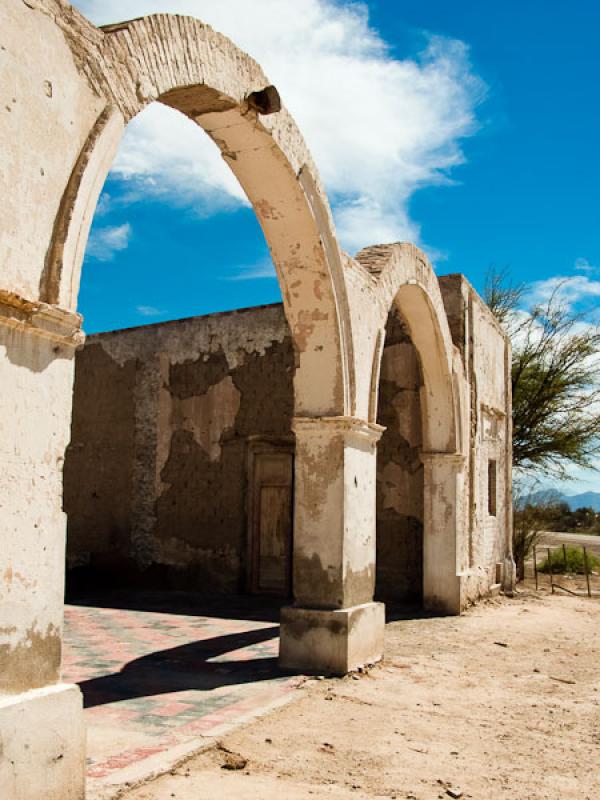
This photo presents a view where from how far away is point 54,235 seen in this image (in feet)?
11.7

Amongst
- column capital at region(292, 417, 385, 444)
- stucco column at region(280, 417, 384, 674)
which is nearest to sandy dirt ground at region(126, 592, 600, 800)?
stucco column at region(280, 417, 384, 674)

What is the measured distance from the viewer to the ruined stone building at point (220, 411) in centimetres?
336

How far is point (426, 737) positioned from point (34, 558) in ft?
9.15

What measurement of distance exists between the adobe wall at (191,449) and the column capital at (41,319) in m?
8.10

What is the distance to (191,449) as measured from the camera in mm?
13039

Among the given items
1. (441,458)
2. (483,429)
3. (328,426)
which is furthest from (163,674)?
(483,429)

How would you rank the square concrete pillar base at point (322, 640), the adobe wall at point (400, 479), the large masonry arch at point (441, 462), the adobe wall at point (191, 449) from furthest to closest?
the adobe wall at point (191, 449) → the adobe wall at point (400, 479) → the large masonry arch at point (441, 462) → the square concrete pillar base at point (322, 640)

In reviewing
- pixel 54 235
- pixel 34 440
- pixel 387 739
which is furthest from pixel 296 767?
pixel 54 235

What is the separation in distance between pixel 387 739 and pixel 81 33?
13.8 ft

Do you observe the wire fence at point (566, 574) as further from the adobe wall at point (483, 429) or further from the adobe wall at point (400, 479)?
the adobe wall at point (400, 479)

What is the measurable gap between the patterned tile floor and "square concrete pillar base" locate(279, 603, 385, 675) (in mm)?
232

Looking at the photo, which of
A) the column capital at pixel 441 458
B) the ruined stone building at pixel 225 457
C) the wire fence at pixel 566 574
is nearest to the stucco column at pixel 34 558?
the column capital at pixel 441 458

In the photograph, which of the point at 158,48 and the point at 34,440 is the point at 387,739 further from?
the point at 158,48

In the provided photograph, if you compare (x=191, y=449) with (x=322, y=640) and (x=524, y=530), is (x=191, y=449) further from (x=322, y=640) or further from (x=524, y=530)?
(x=524, y=530)
